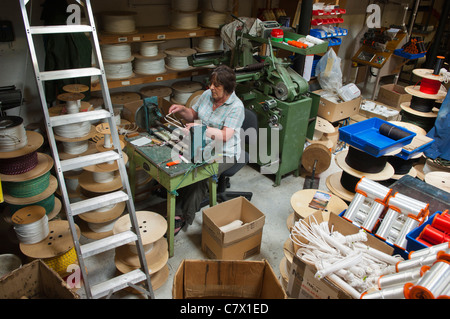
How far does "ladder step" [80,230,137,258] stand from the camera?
2342mm

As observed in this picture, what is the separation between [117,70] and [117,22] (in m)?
0.51

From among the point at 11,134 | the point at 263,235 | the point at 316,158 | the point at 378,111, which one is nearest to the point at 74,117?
the point at 11,134

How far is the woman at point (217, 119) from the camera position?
307 cm

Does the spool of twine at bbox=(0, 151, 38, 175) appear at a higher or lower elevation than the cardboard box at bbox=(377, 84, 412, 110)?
higher

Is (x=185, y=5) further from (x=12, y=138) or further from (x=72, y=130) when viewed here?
(x=12, y=138)

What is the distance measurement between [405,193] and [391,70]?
4788 millimetres

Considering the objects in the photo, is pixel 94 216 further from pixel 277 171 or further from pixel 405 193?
pixel 405 193

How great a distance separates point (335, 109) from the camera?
4.82m

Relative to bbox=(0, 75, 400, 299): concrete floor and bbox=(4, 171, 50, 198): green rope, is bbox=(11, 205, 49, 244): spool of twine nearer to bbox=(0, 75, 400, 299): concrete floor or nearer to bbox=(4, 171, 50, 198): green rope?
bbox=(4, 171, 50, 198): green rope

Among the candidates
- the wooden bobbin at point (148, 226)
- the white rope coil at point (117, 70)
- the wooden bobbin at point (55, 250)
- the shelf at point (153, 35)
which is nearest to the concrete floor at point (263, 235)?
the wooden bobbin at point (55, 250)

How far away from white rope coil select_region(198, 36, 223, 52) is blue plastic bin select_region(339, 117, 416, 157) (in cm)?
230

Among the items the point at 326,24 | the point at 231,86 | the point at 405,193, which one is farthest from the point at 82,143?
the point at 326,24

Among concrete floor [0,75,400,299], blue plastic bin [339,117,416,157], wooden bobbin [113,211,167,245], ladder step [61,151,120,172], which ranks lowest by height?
concrete floor [0,75,400,299]

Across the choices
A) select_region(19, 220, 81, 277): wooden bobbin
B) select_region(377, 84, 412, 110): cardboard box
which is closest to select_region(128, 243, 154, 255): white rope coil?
select_region(19, 220, 81, 277): wooden bobbin
